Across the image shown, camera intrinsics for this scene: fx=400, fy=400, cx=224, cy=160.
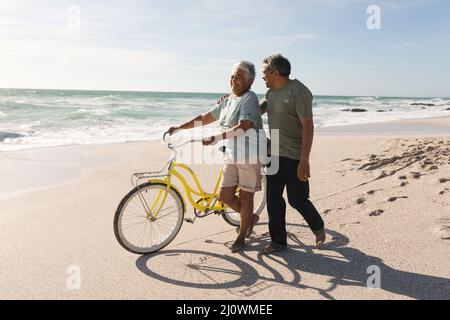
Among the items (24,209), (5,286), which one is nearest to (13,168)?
(24,209)

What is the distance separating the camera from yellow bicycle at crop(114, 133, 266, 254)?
12.7 ft

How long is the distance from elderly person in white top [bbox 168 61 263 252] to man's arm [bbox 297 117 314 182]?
0.44m

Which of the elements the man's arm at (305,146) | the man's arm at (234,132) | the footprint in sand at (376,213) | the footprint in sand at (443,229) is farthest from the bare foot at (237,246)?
the footprint in sand at (443,229)

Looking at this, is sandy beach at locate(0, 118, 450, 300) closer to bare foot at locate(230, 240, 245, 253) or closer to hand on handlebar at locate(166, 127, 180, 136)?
bare foot at locate(230, 240, 245, 253)

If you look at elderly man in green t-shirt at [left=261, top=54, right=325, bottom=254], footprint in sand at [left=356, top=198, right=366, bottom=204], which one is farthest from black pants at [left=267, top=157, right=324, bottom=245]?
footprint in sand at [left=356, top=198, right=366, bottom=204]

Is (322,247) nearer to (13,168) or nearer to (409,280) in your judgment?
(409,280)

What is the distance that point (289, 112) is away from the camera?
3748 mm

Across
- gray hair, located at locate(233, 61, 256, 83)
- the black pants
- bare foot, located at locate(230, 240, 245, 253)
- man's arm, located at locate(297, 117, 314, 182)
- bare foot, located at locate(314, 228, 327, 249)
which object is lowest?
bare foot, located at locate(230, 240, 245, 253)

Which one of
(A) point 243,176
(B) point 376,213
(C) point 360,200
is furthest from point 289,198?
(C) point 360,200

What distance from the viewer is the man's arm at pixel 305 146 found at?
3627 millimetres

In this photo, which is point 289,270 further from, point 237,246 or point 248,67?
point 248,67

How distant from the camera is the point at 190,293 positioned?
3268 mm

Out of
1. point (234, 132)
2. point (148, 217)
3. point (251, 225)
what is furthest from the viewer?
point (251, 225)

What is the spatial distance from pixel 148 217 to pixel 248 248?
109 centimetres
